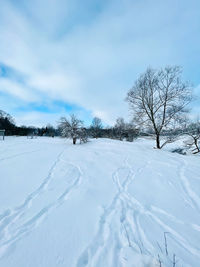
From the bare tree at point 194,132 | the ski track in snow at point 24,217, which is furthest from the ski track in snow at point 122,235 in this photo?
the bare tree at point 194,132

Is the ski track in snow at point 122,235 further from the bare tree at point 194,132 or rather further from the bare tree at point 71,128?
the bare tree at point 71,128

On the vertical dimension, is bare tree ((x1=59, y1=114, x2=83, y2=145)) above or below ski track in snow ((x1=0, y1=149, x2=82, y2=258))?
above

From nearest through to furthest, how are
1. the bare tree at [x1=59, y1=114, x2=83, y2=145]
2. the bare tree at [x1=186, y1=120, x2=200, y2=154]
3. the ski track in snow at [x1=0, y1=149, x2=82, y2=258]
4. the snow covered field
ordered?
1. the snow covered field
2. the ski track in snow at [x1=0, y1=149, x2=82, y2=258]
3. the bare tree at [x1=186, y1=120, x2=200, y2=154]
4. the bare tree at [x1=59, y1=114, x2=83, y2=145]

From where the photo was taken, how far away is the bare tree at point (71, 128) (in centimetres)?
1534

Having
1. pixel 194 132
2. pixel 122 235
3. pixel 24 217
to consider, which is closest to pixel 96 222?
pixel 122 235

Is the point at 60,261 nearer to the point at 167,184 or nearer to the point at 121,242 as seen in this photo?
the point at 121,242

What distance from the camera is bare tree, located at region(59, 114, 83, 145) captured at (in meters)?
15.3

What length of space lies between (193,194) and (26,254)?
4.05m

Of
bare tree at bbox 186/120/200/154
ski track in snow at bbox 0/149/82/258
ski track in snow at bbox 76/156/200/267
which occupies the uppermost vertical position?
bare tree at bbox 186/120/200/154

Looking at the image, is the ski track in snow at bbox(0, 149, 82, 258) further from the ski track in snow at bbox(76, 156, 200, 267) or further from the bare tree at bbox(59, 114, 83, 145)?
the bare tree at bbox(59, 114, 83, 145)

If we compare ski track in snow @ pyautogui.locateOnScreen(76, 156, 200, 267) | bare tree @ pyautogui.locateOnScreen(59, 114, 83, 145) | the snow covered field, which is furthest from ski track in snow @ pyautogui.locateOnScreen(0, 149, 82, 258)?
bare tree @ pyautogui.locateOnScreen(59, 114, 83, 145)

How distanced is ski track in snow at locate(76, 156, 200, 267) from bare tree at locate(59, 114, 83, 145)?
13.3 m

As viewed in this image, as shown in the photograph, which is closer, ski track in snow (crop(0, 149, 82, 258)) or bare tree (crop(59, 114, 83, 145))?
ski track in snow (crop(0, 149, 82, 258))

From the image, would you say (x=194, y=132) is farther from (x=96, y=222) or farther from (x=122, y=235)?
(x=96, y=222)
